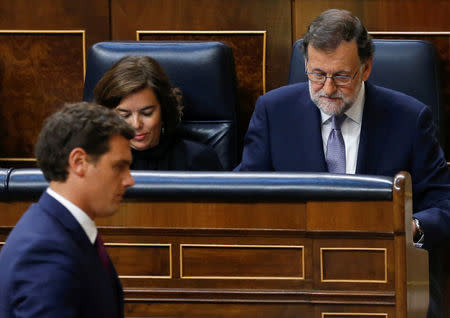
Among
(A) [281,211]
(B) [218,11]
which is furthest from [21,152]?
(A) [281,211]

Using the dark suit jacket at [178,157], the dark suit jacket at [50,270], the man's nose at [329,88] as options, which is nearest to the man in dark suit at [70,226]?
the dark suit jacket at [50,270]

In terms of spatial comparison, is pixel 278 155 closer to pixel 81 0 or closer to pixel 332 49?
pixel 332 49

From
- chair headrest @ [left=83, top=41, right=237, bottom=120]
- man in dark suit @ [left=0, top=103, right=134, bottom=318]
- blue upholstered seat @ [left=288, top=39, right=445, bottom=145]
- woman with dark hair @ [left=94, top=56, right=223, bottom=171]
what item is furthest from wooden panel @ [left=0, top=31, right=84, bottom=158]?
man in dark suit @ [left=0, top=103, right=134, bottom=318]

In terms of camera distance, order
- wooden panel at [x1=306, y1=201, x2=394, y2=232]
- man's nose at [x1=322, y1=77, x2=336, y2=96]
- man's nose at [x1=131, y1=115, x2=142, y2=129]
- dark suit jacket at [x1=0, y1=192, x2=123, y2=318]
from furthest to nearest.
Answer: man's nose at [x1=131, y1=115, x2=142, y2=129]
man's nose at [x1=322, y1=77, x2=336, y2=96]
wooden panel at [x1=306, y1=201, x2=394, y2=232]
dark suit jacket at [x1=0, y1=192, x2=123, y2=318]

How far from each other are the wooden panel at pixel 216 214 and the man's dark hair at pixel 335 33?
39 centimetres

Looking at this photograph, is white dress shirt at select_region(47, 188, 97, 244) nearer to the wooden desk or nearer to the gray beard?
the wooden desk

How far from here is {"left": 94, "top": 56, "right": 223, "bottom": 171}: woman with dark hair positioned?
4.94 ft

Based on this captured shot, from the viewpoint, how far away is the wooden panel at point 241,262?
1.08m

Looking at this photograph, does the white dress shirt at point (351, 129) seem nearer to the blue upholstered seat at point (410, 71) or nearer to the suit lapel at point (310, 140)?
the suit lapel at point (310, 140)

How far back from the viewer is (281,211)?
1078mm

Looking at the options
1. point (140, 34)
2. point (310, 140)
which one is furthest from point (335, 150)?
point (140, 34)

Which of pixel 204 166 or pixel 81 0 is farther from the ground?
pixel 81 0

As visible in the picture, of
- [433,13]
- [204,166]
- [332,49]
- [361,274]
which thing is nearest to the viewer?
Result: [361,274]

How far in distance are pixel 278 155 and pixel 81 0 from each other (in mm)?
687
